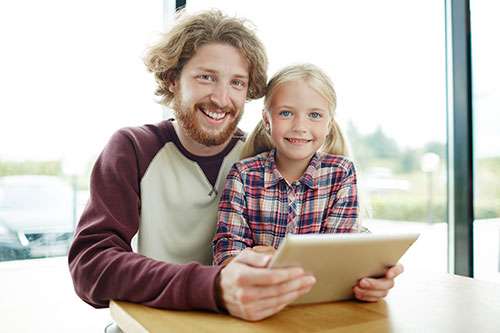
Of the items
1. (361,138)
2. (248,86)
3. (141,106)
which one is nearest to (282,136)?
(248,86)

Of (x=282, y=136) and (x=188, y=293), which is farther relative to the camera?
(x=282, y=136)

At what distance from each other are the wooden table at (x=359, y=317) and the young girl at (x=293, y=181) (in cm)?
39

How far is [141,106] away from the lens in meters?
2.57

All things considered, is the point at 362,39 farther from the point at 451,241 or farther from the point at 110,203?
the point at 110,203

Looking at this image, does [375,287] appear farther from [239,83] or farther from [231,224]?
[239,83]

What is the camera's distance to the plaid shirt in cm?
153

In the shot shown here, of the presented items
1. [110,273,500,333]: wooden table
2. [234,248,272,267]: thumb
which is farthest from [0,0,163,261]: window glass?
[234,248,272,267]: thumb

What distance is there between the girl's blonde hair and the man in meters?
0.07

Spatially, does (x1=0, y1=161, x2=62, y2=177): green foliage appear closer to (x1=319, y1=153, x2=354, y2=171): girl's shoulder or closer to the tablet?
(x1=319, y1=153, x2=354, y2=171): girl's shoulder

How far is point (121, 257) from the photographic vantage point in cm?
115

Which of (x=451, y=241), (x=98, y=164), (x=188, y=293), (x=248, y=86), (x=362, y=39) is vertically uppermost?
(x=362, y=39)

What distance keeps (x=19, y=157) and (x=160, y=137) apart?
99cm

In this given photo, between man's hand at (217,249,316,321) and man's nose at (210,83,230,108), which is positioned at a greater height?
man's nose at (210,83,230,108)

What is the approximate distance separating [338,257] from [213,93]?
80 centimetres
